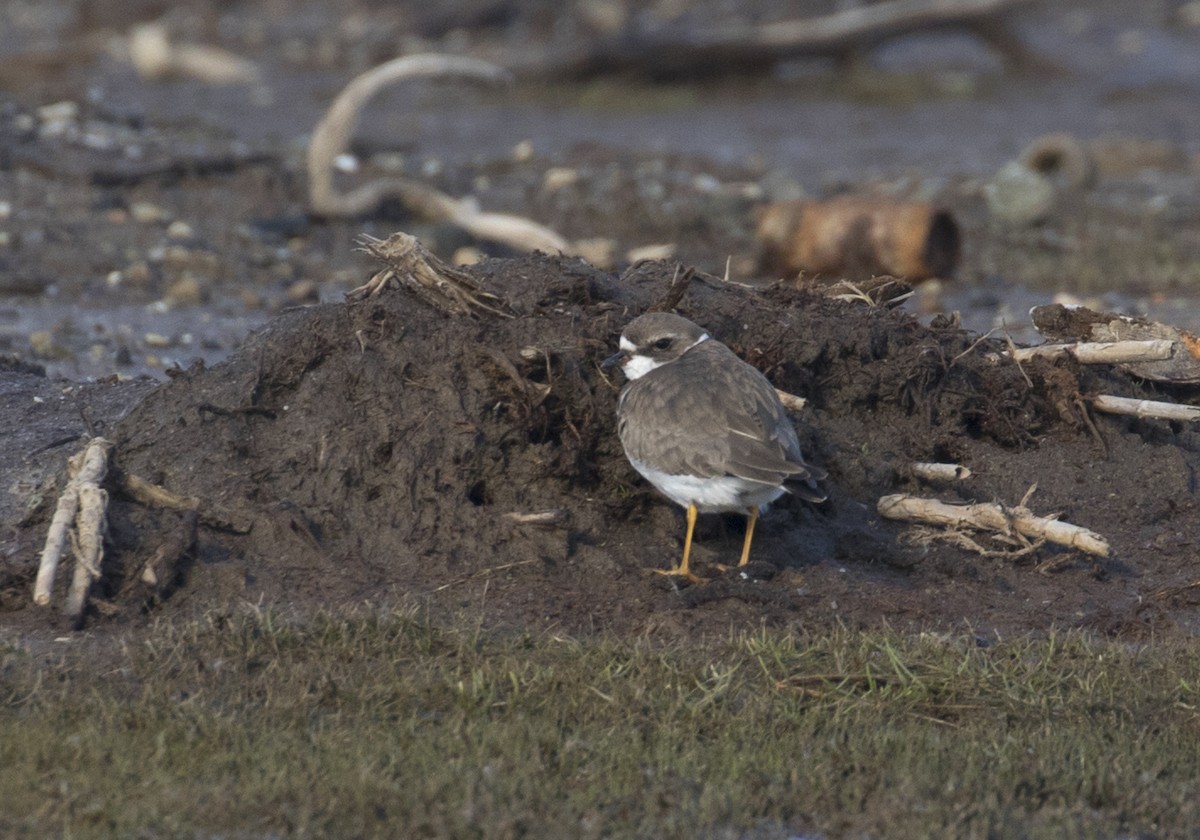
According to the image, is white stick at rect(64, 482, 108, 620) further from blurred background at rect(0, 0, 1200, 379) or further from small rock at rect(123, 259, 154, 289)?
small rock at rect(123, 259, 154, 289)

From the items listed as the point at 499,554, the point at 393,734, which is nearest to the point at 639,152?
the point at 499,554

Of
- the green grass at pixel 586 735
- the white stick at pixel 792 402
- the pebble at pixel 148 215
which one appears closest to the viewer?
the green grass at pixel 586 735

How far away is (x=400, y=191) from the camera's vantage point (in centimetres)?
1402

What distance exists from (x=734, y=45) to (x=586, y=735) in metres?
18.7

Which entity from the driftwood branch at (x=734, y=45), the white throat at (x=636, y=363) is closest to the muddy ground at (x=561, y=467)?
the white throat at (x=636, y=363)

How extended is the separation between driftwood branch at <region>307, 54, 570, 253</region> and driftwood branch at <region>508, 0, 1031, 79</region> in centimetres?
893

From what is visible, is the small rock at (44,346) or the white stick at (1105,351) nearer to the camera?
the white stick at (1105,351)

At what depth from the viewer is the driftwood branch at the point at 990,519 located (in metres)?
6.69

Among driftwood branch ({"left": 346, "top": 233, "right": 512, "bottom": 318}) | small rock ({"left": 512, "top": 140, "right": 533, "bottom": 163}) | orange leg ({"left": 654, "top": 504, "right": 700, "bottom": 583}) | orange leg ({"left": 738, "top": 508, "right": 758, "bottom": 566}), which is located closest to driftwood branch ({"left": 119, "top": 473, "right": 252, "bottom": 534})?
driftwood branch ({"left": 346, "top": 233, "right": 512, "bottom": 318})

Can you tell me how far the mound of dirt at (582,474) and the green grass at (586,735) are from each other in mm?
426

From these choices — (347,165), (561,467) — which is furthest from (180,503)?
(347,165)

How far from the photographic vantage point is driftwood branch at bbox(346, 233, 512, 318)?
→ 6988 mm

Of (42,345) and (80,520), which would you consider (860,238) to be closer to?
(42,345)

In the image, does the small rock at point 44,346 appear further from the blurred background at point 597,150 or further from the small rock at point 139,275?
the small rock at point 139,275
